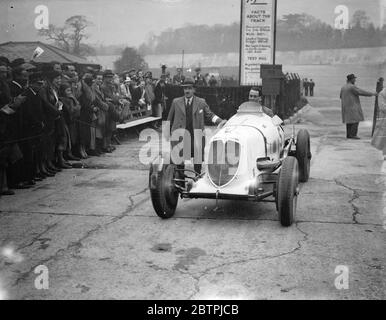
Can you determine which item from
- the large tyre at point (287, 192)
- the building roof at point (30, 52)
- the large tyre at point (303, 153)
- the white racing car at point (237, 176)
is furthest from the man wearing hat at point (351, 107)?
the building roof at point (30, 52)

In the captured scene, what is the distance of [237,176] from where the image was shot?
6.24 meters

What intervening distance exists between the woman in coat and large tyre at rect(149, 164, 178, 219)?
21.3ft

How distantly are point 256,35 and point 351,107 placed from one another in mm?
4363

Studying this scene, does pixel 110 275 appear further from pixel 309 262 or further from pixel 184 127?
pixel 184 127

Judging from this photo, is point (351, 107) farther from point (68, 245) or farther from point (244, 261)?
point (68, 245)

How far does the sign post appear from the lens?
52.6 ft

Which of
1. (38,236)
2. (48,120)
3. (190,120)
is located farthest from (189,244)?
(48,120)

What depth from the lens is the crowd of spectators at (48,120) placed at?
8.03 metres

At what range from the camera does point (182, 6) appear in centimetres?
4441

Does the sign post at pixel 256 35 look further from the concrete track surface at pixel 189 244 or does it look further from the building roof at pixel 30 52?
the concrete track surface at pixel 189 244

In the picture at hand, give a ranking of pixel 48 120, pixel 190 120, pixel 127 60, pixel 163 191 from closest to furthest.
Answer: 1. pixel 163 191
2. pixel 190 120
3. pixel 48 120
4. pixel 127 60

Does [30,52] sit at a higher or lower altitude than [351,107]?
higher

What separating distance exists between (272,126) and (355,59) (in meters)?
36.2
